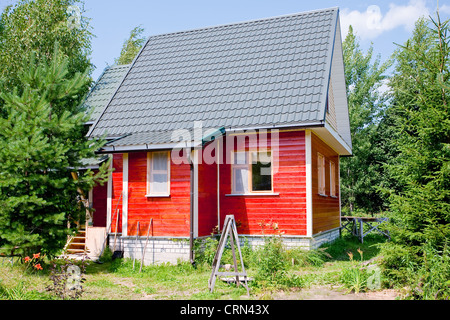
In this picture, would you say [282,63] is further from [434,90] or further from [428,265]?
[428,265]

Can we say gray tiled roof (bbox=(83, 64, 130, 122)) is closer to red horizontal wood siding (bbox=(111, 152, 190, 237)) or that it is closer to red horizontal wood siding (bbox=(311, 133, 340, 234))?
red horizontal wood siding (bbox=(111, 152, 190, 237))

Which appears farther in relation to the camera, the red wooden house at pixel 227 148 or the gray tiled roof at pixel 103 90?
the gray tiled roof at pixel 103 90

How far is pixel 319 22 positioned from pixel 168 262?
32.7 ft

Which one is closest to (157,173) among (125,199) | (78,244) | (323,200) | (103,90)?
(125,199)

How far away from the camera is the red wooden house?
1148cm

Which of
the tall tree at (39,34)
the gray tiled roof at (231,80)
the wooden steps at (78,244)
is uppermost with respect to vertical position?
the tall tree at (39,34)

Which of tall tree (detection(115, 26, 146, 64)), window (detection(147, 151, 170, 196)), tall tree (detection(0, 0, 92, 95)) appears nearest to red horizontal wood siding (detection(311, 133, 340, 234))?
window (detection(147, 151, 170, 196))

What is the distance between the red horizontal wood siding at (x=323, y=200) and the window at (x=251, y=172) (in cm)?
136


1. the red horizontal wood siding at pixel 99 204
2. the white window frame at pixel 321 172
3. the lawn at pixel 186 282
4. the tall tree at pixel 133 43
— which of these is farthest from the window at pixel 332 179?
the tall tree at pixel 133 43

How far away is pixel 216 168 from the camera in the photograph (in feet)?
41.8

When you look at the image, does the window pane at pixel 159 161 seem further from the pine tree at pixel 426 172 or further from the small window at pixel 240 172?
the pine tree at pixel 426 172

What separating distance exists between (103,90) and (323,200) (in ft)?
33.2

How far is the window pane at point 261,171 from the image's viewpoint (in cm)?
1238

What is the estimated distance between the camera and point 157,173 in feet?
39.0
